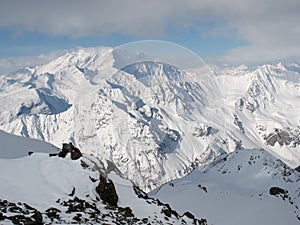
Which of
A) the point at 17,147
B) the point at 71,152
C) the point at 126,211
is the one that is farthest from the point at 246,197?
the point at 126,211

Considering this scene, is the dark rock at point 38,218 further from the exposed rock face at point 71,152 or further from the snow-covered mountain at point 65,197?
the exposed rock face at point 71,152

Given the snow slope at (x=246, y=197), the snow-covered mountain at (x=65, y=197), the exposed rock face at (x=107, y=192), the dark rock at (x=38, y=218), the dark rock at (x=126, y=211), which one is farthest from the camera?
the snow slope at (x=246, y=197)

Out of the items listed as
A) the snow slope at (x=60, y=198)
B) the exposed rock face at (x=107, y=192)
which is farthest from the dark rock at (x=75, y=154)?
the exposed rock face at (x=107, y=192)

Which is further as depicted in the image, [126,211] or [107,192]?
[107,192]

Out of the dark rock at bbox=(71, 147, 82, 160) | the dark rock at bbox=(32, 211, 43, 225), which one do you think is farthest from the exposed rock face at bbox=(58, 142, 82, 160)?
the dark rock at bbox=(32, 211, 43, 225)

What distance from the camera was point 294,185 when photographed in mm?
70375

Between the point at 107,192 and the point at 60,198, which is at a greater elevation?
the point at 107,192

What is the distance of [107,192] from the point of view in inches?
738

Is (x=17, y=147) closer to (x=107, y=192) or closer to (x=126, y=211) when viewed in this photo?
(x=107, y=192)

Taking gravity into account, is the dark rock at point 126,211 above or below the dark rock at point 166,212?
below

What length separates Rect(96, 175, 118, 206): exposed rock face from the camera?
60.6ft

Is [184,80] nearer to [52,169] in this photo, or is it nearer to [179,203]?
[52,169]

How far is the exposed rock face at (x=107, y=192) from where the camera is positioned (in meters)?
18.5

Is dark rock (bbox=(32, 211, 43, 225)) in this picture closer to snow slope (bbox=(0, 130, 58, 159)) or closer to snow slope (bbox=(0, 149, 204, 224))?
snow slope (bbox=(0, 149, 204, 224))
